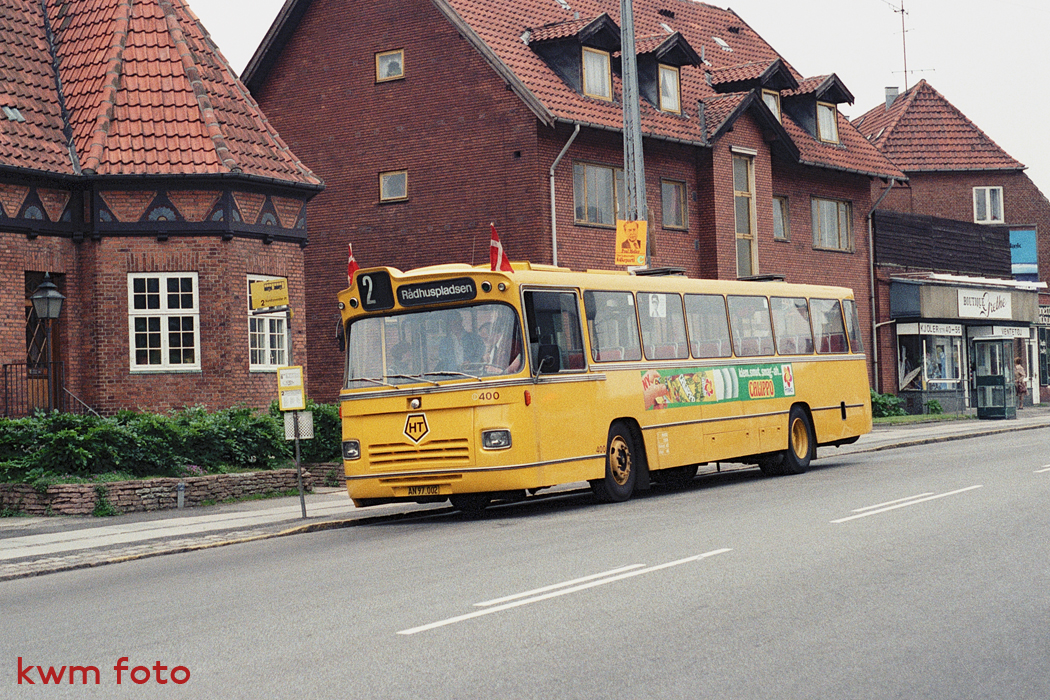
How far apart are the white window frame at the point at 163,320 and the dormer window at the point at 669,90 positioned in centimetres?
1506

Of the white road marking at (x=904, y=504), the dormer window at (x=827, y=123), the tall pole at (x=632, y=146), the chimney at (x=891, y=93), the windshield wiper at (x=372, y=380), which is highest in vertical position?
the chimney at (x=891, y=93)

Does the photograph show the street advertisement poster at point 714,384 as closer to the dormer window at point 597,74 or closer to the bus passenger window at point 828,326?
the bus passenger window at point 828,326

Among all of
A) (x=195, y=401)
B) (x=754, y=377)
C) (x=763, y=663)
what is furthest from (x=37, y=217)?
(x=763, y=663)

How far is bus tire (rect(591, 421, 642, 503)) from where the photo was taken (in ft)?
56.6

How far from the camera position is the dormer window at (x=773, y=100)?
39.3 metres

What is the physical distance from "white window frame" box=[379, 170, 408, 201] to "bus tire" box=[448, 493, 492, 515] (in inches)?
646

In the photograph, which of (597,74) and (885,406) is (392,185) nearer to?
(597,74)

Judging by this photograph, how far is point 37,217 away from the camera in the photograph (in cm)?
2394

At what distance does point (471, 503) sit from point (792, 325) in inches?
282

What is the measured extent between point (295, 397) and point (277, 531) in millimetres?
2164

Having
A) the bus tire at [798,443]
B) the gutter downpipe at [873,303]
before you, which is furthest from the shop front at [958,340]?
the bus tire at [798,443]

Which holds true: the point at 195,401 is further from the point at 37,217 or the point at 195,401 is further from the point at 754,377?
the point at 754,377

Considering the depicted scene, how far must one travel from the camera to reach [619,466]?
1761 centimetres

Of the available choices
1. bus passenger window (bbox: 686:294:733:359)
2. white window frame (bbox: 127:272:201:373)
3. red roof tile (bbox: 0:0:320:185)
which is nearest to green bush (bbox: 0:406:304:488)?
white window frame (bbox: 127:272:201:373)
